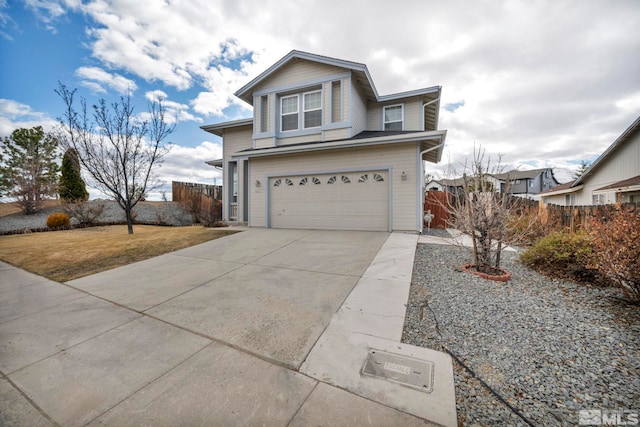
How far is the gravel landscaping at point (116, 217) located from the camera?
11.9m

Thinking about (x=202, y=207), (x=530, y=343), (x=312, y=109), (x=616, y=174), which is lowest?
(x=530, y=343)

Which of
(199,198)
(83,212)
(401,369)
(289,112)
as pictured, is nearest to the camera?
(401,369)

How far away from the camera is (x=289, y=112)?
11.4 metres

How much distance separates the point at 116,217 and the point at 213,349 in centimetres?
1552

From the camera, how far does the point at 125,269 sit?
5.51 m

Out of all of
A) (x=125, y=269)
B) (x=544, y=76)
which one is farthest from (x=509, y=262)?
(x=544, y=76)

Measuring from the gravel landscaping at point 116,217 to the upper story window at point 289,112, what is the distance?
833 cm

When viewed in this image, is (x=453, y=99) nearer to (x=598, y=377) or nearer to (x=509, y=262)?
(x=509, y=262)

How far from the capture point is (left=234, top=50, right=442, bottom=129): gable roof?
10.0 m

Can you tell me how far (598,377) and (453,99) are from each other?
13.4 m

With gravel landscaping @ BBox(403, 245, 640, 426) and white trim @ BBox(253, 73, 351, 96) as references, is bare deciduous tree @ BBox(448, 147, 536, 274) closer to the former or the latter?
gravel landscaping @ BBox(403, 245, 640, 426)

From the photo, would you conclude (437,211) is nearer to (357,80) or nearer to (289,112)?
(357,80)

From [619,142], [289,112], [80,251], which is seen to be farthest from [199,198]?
[619,142]

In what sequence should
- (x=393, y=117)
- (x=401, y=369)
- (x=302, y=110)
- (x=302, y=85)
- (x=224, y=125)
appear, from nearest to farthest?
(x=401, y=369) → (x=302, y=85) → (x=302, y=110) → (x=393, y=117) → (x=224, y=125)
